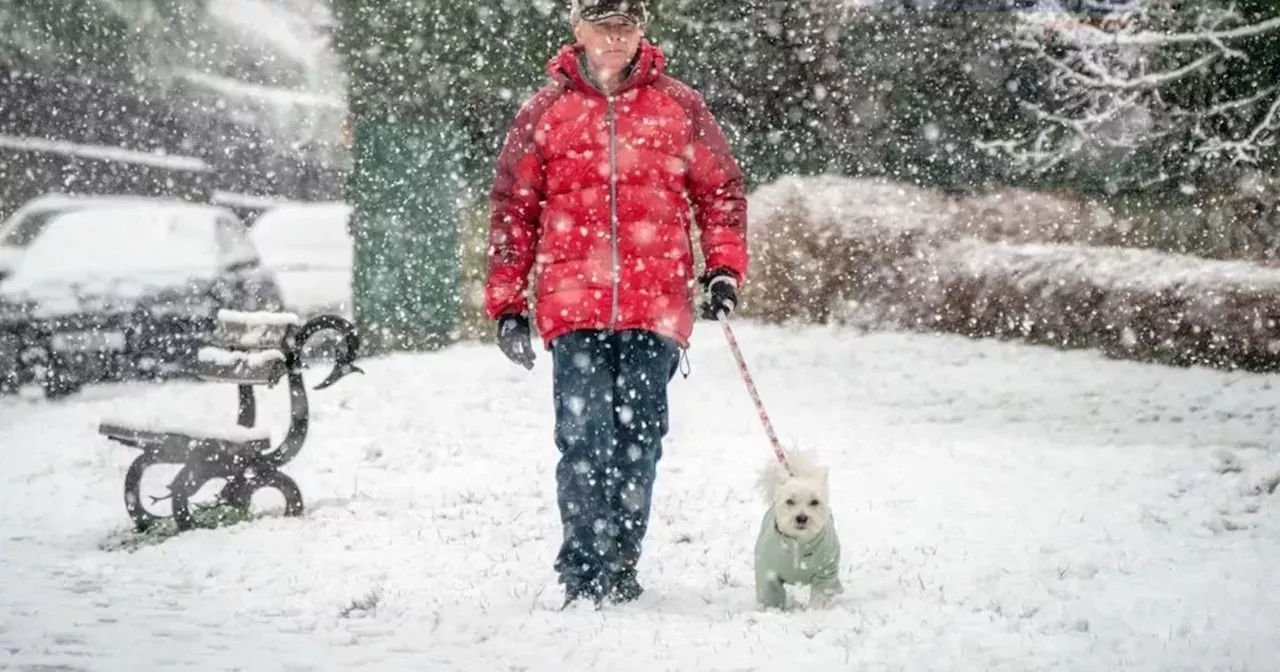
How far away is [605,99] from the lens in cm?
499

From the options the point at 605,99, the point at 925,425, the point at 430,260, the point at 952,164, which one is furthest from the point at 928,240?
the point at 605,99

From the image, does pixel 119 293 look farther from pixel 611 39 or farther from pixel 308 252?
pixel 308 252

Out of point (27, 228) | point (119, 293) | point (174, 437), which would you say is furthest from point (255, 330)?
point (27, 228)

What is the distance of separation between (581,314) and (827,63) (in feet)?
35.8

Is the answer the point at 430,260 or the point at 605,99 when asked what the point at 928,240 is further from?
the point at 605,99

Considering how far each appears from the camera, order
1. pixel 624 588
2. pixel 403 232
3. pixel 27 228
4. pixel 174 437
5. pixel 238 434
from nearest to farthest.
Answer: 1. pixel 624 588
2. pixel 174 437
3. pixel 238 434
4. pixel 27 228
5. pixel 403 232

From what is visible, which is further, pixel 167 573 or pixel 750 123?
pixel 750 123

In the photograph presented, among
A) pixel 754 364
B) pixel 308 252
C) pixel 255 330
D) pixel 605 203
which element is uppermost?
pixel 308 252

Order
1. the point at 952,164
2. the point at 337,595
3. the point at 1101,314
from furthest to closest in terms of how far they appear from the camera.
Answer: the point at 952,164 → the point at 1101,314 → the point at 337,595

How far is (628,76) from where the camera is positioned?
5047 mm

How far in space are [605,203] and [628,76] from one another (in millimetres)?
493

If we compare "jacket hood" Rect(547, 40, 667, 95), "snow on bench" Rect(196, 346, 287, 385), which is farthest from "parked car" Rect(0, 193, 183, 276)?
"jacket hood" Rect(547, 40, 667, 95)

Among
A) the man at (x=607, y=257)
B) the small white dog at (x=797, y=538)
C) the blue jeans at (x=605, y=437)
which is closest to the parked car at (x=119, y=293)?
the man at (x=607, y=257)

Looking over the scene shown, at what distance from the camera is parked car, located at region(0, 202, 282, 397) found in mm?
12102
